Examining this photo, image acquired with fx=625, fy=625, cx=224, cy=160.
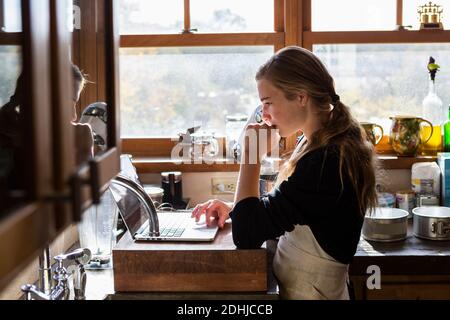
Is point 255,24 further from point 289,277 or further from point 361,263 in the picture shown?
point 289,277

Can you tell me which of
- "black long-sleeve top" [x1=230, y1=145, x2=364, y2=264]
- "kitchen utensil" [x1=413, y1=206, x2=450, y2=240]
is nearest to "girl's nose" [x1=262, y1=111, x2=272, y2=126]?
"black long-sleeve top" [x1=230, y1=145, x2=364, y2=264]

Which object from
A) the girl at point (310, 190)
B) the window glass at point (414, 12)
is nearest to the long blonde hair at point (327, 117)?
the girl at point (310, 190)

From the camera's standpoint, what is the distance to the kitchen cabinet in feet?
1.87

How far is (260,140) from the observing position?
5.67 feet

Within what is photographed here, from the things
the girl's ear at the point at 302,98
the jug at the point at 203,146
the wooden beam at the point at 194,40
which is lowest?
the jug at the point at 203,146

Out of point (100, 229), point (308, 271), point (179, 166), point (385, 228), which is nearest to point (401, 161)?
point (385, 228)

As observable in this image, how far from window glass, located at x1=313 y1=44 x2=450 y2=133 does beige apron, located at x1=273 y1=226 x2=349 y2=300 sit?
1.22 m

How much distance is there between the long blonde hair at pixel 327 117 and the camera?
154cm

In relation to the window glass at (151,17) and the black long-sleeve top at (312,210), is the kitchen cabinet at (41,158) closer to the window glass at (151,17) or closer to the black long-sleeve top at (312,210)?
the black long-sleeve top at (312,210)

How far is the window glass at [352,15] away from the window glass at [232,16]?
204 mm

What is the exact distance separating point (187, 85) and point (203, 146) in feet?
1.02

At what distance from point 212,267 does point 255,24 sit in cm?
145

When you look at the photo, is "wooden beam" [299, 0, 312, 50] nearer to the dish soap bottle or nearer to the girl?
the dish soap bottle
